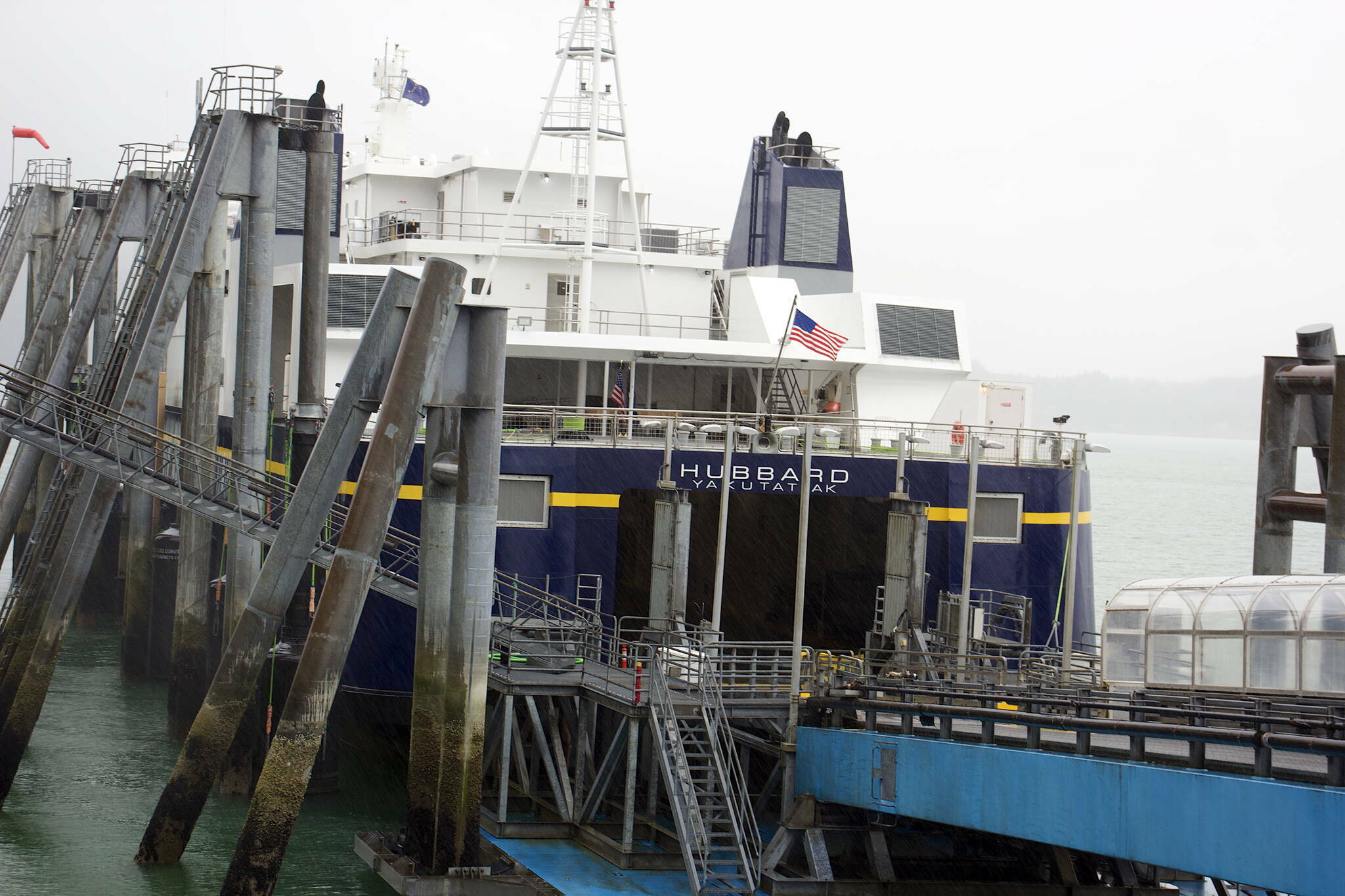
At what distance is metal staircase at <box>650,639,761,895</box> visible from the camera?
19203mm

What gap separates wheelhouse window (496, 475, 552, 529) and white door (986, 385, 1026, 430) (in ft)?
46.3

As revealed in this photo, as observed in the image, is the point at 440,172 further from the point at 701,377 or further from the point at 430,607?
the point at 430,607

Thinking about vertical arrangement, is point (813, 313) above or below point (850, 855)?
above

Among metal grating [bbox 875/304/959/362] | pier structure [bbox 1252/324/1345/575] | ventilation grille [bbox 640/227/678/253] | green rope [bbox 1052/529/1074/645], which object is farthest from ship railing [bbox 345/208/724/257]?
pier structure [bbox 1252/324/1345/575]

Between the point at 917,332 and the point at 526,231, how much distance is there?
31.2ft

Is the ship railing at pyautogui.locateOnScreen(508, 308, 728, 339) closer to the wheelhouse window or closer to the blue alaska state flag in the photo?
the wheelhouse window

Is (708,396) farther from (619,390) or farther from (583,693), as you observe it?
(583,693)

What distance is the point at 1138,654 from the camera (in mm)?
19156

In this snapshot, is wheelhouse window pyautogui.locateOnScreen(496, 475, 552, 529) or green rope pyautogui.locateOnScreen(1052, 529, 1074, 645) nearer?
wheelhouse window pyautogui.locateOnScreen(496, 475, 552, 529)

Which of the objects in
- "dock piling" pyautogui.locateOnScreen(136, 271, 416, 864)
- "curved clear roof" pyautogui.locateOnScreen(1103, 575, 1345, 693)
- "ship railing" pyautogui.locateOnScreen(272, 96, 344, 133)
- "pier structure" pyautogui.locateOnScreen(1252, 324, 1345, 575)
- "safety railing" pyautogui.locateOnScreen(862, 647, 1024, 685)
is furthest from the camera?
"ship railing" pyautogui.locateOnScreen(272, 96, 344, 133)

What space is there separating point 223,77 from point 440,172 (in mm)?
12783

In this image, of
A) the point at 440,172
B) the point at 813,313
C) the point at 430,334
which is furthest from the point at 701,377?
the point at 430,334

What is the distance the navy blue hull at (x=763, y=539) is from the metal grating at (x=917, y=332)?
4943 millimetres

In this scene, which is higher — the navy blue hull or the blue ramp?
the navy blue hull
